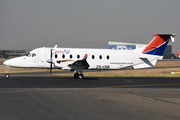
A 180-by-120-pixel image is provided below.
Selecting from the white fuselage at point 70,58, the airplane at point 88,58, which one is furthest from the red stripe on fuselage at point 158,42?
the white fuselage at point 70,58

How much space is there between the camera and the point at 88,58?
29484 mm

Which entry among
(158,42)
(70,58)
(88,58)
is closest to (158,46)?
(158,42)

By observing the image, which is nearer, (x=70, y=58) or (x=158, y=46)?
(x=70, y=58)

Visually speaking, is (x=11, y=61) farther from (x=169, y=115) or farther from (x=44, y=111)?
(x=169, y=115)

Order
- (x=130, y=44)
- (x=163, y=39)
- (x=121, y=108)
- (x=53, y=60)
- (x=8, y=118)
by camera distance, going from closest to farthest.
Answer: (x=8, y=118) < (x=121, y=108) < (x=53, y=60) < (x=163, y=39) < (x=130, y=44)

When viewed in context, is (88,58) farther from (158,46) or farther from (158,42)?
(158,42)

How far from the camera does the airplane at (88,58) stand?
94.2 ft

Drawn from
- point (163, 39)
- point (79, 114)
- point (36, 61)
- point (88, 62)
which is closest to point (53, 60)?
point (36, 61)

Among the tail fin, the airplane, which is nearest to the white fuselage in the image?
the airplane

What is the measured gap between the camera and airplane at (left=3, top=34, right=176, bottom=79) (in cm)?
2870

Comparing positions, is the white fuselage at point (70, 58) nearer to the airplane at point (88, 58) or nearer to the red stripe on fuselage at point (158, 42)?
the airplane at point (88, 58)

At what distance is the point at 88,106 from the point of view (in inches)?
455

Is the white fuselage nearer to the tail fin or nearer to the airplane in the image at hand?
the airplane

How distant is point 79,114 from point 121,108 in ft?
7.77
